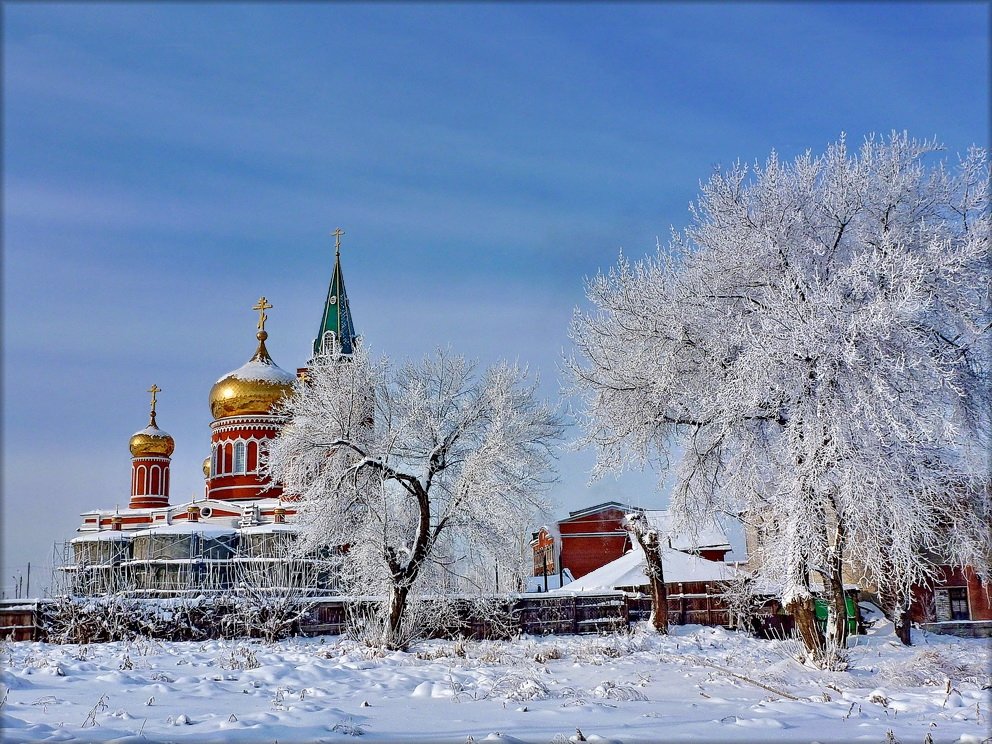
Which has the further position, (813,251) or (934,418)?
(813,251)

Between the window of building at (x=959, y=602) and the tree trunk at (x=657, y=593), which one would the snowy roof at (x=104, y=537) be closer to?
the tree trunk at (x=657, y=593)

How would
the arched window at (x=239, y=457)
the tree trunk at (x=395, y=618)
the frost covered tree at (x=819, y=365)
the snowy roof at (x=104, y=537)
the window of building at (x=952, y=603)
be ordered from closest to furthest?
the frost covered tree at (x=819, y=365)
the tree trunk at (x=395, y=618)
the window of building at (x=952, y=603)
the snowy roof at (x=104, y=537)
the arched window at (x=239, y=457)

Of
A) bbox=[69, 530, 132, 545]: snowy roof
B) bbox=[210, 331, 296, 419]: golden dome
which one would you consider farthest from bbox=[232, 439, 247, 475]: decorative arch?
bbox=[69, 530, 132, 545]: snowy roof

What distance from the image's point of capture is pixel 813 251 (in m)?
13.2

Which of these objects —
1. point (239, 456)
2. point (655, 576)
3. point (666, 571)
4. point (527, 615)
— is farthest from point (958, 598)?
point (239, 456)

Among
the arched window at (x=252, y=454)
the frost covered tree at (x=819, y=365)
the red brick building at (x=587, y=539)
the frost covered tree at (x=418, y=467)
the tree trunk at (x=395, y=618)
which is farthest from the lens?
the red brick building at (x=587, y=539)

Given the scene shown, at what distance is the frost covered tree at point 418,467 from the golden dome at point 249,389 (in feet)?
71.4

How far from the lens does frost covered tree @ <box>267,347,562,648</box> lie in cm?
1755

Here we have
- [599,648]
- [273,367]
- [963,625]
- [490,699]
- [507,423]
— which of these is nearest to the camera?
[490,699]

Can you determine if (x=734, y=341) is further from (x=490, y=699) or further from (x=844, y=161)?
(x=490, y=699)

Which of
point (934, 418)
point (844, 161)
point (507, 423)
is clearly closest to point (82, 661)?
point (507, 423)

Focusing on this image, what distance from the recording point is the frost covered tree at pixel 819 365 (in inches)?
455

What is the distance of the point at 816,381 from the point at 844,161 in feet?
12.0

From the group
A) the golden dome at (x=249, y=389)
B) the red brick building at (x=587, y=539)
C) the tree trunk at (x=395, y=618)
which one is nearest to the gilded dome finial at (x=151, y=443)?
the golden dome at (x=249, y=389)
